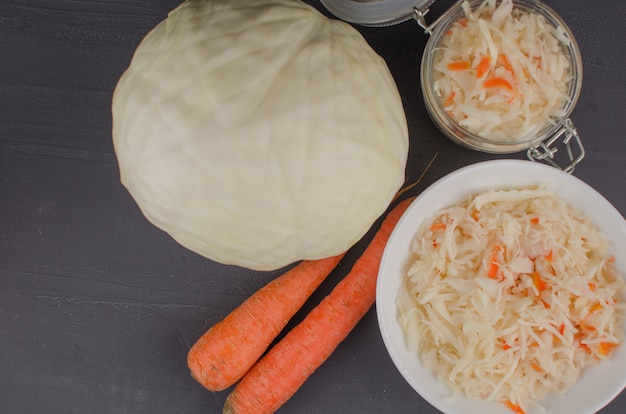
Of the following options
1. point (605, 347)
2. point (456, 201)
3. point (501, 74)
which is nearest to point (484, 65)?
point (501, 74)

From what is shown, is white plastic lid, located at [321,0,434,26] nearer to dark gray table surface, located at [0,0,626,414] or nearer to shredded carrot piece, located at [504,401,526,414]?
dark gray table surface, located at [0,0,626,414]

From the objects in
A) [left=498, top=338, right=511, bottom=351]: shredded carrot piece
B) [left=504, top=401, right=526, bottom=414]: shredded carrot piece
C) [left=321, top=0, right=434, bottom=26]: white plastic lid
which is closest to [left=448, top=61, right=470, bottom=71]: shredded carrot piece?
[left=321, top=0, right=434, bottom=26]: white plastic lid

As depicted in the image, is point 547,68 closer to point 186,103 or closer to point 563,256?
point 563,256

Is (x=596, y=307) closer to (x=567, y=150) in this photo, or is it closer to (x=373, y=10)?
(x=567, y=150)

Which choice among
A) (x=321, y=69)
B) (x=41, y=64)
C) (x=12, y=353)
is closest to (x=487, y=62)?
(x=321, y=69)

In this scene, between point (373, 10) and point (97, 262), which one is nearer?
point (373, 10)
